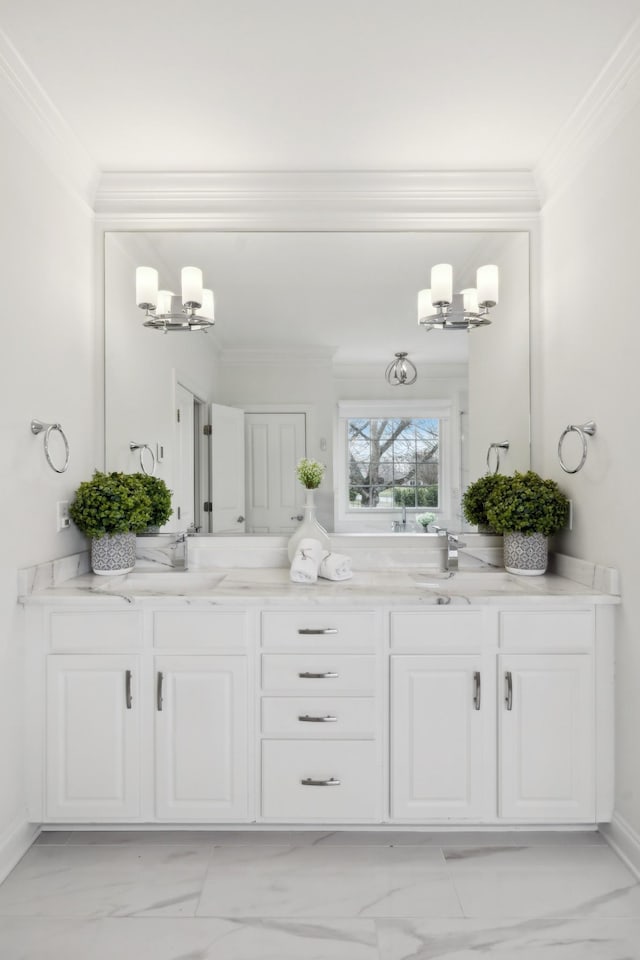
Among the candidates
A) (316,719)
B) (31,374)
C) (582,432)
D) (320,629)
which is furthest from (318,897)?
(31,374)

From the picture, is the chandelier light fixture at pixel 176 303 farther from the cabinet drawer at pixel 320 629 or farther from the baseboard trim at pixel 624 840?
the baseboard trim at pixel 624 840

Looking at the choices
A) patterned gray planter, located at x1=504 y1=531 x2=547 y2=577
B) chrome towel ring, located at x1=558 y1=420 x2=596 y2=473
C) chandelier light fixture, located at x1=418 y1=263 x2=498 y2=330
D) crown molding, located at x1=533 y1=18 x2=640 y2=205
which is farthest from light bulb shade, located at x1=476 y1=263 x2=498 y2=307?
patterned gray planter, located at x1=504 y1=531 x2=547 y2=577

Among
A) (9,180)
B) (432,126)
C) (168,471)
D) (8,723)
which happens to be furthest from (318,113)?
(8,723)

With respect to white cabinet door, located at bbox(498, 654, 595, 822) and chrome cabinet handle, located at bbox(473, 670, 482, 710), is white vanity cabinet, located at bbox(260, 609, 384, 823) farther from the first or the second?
white cabinet door, located at bbox(498, 654, 595, 822)

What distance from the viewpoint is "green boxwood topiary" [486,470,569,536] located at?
7.90ft

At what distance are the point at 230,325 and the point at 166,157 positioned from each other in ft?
2.29

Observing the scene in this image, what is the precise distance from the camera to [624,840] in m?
2.03

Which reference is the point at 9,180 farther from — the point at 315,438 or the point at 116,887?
the point at 116,887

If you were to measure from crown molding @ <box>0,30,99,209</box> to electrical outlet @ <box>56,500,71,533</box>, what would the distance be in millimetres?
1241

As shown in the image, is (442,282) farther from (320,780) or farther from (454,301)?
(320,780)

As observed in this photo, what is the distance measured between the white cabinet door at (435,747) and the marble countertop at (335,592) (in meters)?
0.24

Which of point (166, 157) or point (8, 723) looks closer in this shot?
point (8, 723)

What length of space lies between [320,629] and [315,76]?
183 centimetres

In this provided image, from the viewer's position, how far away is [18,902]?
1.83 m
